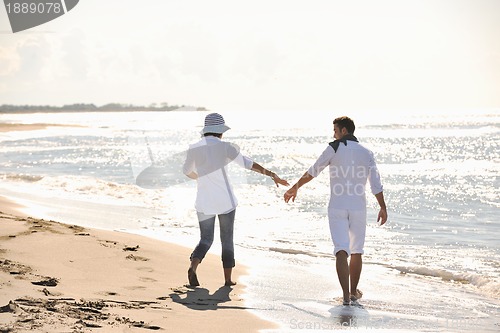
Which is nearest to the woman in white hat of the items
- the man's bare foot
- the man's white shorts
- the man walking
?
the man walking

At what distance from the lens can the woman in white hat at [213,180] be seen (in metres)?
6.73

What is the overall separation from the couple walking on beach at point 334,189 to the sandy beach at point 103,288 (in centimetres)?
63

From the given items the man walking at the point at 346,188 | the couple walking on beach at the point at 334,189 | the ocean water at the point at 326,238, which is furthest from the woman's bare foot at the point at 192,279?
the man walking at the point at 346,188

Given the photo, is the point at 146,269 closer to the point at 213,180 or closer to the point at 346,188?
the point at 213,180

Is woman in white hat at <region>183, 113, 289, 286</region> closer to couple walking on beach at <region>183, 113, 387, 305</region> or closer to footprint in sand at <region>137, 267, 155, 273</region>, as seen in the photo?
couple walking on beach at <region>183, 113, 387, 305</region>

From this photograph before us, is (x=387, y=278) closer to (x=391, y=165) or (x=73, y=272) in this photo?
(x=73, y=272)

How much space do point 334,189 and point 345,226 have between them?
1.24 feet

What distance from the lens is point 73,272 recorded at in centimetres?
642

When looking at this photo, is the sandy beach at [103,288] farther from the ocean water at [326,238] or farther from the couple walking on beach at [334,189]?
the couple walking on beach at [334,189]

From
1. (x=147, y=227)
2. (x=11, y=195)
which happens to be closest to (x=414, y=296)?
(x=147, y=227)

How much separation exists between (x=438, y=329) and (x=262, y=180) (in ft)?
50.7

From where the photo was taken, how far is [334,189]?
638cm

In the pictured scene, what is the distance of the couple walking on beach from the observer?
632 centimetres

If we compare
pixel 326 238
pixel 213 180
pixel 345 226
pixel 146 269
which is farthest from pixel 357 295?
pixel 326 238
